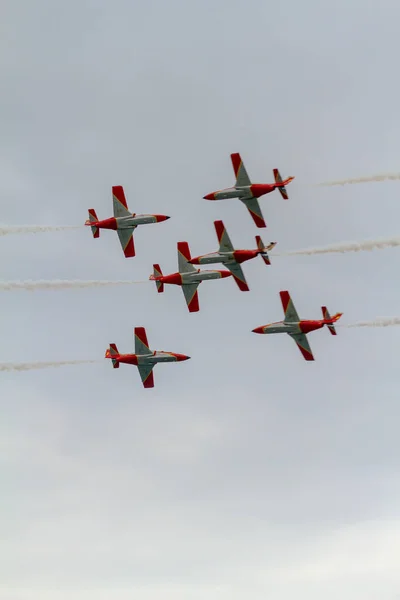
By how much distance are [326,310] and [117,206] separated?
82.2 ft

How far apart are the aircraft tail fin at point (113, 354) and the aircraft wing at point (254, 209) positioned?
21.0m

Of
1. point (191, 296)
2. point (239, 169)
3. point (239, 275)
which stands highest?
point (239, 169)

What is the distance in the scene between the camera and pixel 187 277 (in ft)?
345

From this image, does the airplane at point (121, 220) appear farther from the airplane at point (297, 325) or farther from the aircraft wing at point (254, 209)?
the airplane at point (297, 325)

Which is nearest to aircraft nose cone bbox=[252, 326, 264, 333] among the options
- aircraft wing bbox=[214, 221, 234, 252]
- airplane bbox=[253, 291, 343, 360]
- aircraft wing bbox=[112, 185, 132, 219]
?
airplane bbox=[253, 291, 343, 360]

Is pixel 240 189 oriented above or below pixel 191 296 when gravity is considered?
above

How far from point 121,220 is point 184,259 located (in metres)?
8.26

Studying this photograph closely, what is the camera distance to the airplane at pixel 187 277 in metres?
105

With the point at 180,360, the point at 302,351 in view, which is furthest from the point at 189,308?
the point at 302,351

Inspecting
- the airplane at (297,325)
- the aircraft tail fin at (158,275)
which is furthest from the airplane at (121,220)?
the airplane at (297,325)

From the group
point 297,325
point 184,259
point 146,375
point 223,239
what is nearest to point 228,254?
point 223,239

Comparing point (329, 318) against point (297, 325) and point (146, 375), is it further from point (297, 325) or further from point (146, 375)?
point (146, 375)

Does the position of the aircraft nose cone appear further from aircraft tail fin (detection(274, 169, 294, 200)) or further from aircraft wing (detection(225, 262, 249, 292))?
aircraft tail fin (detection(274, 169, 294, 200))

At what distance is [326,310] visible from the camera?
102 meters
